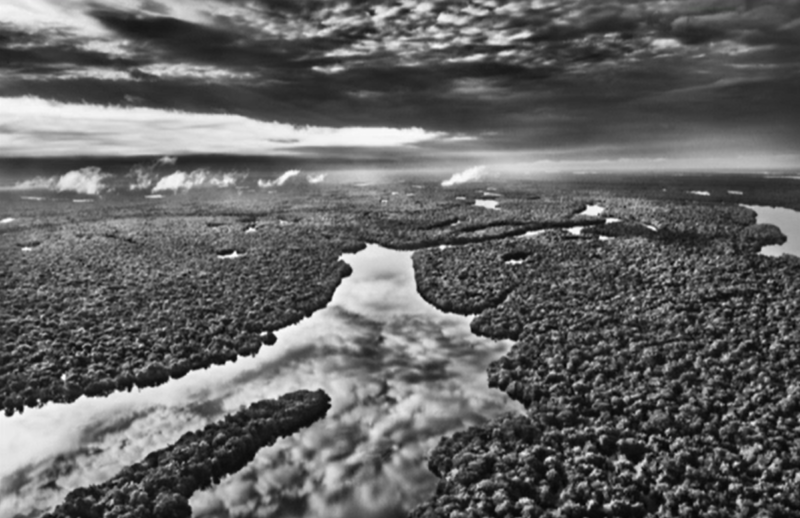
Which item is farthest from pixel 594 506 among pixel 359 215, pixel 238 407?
pixel 359 215

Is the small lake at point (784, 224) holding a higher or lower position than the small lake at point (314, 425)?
higher

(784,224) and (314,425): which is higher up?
(784,224)

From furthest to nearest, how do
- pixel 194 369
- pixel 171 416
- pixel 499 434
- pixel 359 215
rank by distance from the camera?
pixel 359 215
pixel 194 369
pixel 171 416
pixel 499 434

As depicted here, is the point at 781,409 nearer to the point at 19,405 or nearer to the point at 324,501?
the point at 324,501

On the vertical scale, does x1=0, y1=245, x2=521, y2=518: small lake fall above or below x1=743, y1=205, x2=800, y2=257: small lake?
below

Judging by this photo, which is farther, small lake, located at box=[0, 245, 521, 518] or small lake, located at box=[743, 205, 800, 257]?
small lake, located at box=[743, 205, 800, 257]
